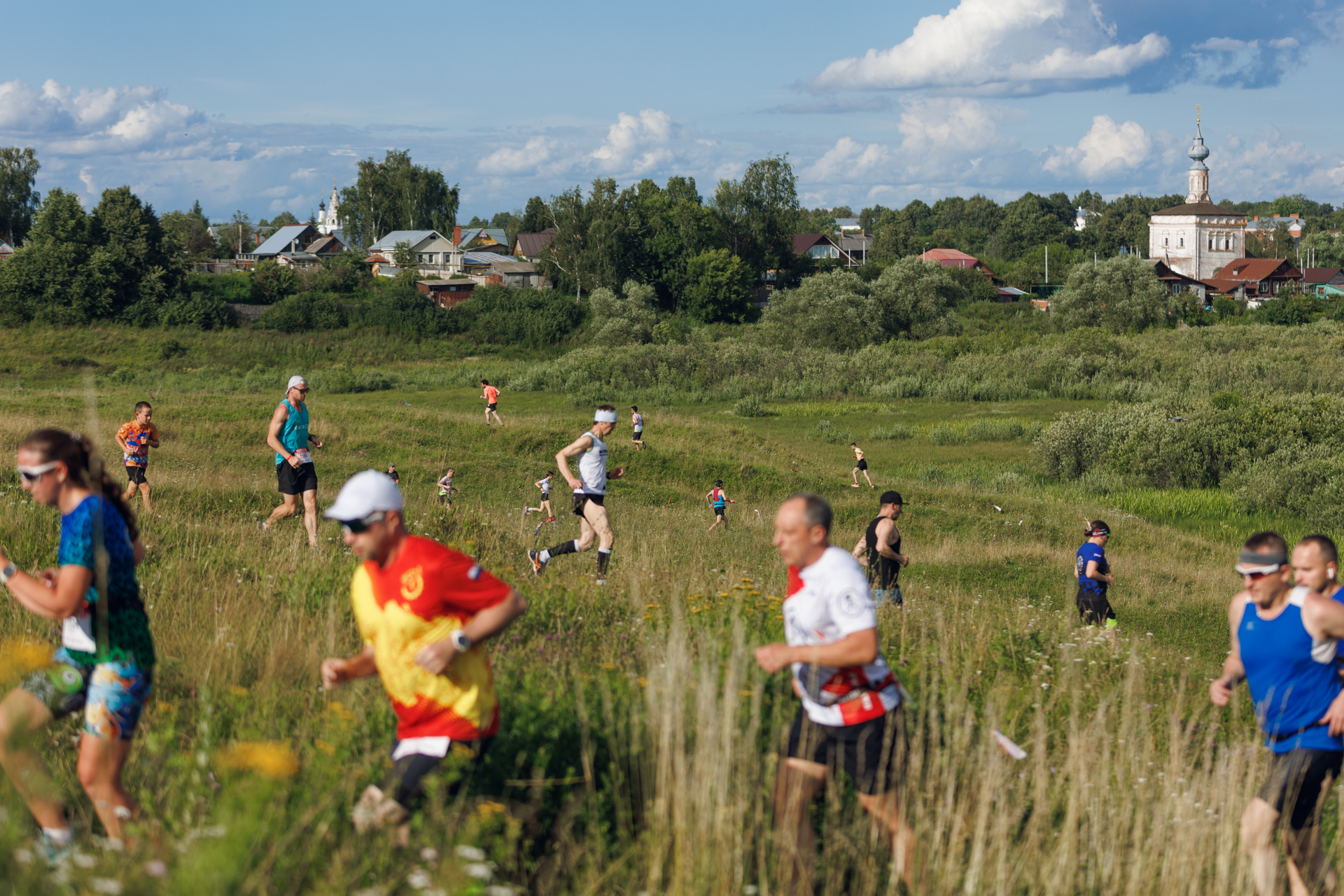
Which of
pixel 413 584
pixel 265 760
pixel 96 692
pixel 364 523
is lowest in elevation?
pixel 96 692

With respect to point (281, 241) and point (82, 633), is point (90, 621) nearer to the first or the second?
point (82, 633)

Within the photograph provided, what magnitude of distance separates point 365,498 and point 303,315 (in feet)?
217

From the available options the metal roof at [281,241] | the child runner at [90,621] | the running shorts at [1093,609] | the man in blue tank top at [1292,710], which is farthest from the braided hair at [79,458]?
the metal roof at [281,241]

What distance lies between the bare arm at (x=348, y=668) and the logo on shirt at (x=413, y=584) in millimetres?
319

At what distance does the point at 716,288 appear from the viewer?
79.4 metres

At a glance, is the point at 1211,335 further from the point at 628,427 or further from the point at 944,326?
the point at 628,427

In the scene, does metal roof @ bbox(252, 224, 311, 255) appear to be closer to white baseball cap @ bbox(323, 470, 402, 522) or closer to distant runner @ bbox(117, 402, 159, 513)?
distant runner @ bbox(117, 402, 159, 513)

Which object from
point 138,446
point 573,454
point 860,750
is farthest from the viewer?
point 138,446

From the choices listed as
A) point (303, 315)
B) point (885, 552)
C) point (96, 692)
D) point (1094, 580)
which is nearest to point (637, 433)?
point (1094, 580)

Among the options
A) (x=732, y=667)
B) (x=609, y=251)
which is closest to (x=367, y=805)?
(x=732, y=667)

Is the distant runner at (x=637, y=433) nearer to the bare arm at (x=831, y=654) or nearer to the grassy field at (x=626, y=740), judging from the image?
the grassy field at (x=626, y=740)

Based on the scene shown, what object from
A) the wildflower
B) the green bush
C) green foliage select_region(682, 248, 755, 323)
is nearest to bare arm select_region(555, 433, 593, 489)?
the wildflower

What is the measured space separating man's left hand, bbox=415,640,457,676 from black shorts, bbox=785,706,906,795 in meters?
1.49

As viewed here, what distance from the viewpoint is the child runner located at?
3.67 metres
